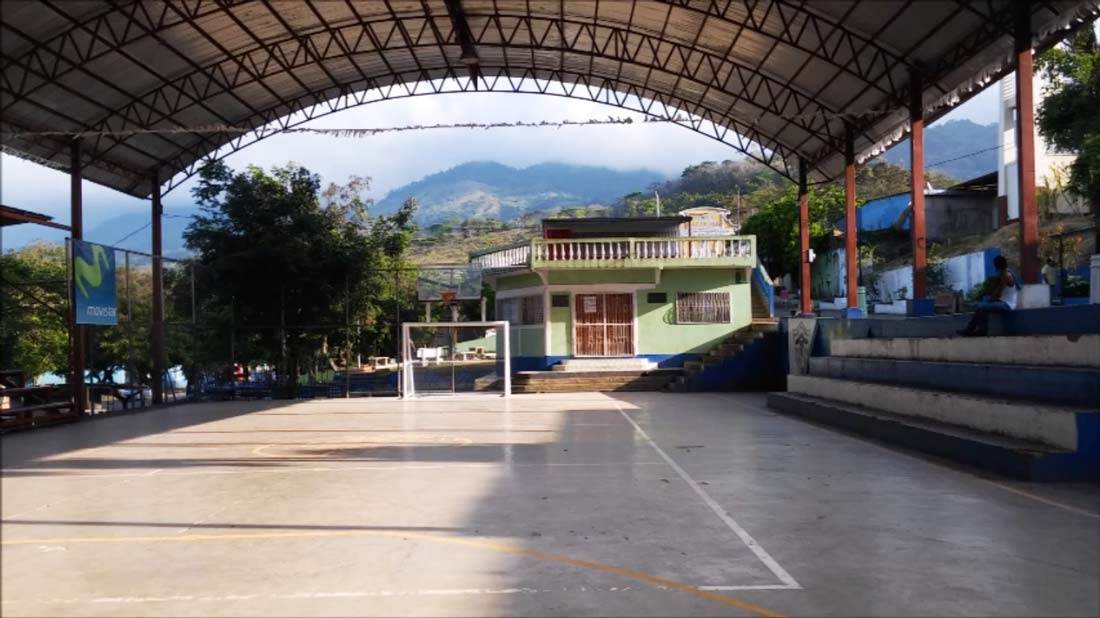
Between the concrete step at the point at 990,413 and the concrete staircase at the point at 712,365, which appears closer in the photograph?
the concrete step at the point at 990,413

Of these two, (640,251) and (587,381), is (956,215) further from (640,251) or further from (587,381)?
(587,381)

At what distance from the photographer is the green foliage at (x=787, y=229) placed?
1708 inches

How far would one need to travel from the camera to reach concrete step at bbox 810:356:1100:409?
924cm

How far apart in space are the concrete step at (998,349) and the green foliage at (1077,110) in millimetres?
9991

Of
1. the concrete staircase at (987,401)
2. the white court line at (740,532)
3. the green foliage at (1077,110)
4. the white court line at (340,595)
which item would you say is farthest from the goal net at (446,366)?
the white court line at (340,595)

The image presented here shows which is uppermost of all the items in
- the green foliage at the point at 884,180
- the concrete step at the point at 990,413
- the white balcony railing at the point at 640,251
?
the green foliage at the point at 884,180

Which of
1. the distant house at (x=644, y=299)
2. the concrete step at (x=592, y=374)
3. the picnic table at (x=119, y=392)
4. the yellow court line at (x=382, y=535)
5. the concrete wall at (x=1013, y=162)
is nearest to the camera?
the yellow court line at (x=382, y=535)

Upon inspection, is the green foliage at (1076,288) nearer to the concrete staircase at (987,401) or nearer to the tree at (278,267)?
the concrete staircase at (987,401)

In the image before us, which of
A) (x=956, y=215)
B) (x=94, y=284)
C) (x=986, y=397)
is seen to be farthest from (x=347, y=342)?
(x=956, y=215)

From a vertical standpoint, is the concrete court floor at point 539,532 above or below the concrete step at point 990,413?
below

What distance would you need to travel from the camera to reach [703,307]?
27938 mm

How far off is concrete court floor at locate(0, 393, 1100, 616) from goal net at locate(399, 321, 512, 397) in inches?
462

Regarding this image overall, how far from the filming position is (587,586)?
525 cm

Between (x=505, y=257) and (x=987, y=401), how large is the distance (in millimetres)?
20331
